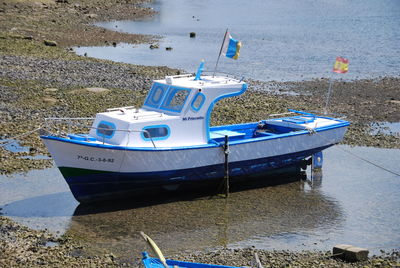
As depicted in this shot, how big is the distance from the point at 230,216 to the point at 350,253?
4398 millimetres

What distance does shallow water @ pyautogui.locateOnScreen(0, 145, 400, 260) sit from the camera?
17.9 metres

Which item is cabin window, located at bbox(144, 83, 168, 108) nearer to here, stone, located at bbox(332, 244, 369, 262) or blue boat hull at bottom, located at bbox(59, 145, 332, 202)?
blue boat hull at bottom, located at bbox(59, 145, 332, 202)

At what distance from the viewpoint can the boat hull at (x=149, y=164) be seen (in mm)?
19125

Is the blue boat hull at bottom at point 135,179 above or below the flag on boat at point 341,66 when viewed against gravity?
below

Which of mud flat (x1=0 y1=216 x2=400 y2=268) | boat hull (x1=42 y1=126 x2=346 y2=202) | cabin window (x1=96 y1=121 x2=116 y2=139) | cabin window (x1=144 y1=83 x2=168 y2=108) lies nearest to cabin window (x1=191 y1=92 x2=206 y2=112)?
cabin window (x1=144 y1=83 x2=168 y2=108)

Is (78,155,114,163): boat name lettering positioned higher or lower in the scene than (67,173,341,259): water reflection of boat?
higher

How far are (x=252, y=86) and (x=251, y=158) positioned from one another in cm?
1655

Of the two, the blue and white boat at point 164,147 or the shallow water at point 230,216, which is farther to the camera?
the blue and white boat at point 164,147

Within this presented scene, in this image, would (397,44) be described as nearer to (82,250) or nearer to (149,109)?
(149,109)

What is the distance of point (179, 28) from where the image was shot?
70.7m

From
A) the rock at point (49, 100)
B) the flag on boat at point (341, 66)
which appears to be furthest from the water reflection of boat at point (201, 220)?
the rock at point (49, 100)

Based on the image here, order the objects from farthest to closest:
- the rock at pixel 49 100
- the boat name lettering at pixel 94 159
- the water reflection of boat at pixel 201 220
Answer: the rock at pixel 49 100, the boat name lettering at pixel 94 159, the water reflection of boat at pixel 201 220

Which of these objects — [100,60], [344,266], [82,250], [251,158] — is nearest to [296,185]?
[251,158]

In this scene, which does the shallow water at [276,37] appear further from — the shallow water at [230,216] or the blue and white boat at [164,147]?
the shallow water at [230,216]
